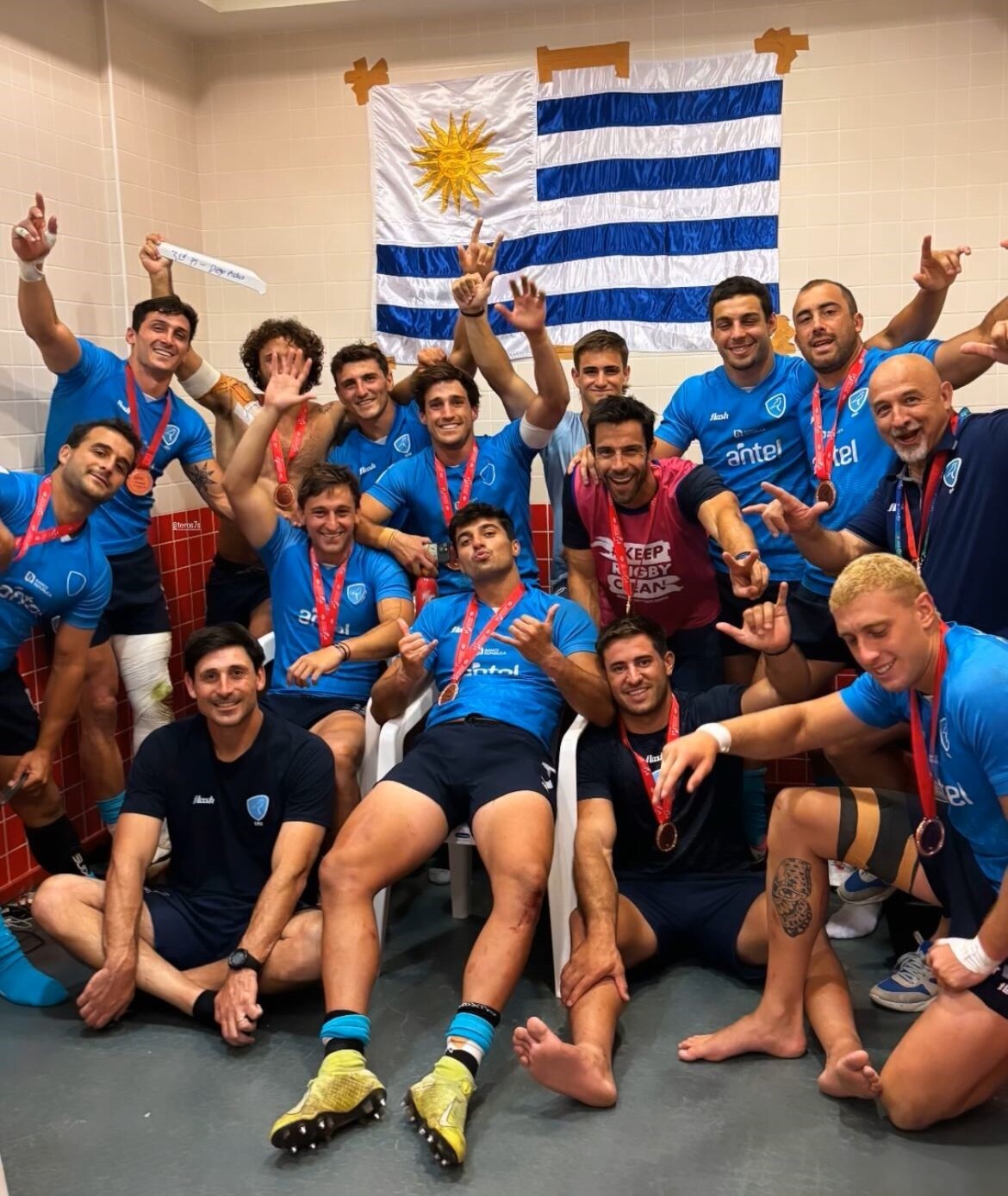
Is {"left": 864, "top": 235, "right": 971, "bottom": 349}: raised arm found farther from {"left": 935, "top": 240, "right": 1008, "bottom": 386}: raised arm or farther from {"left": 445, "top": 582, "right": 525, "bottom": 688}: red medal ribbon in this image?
{"left": 445, "top": 582, "right": 525, "bottom": 688}: red medal ribbon

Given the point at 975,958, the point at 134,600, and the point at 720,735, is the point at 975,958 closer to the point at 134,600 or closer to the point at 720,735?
the point at 720,735

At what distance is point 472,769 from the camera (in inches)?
128

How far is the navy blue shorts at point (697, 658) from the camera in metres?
3.63

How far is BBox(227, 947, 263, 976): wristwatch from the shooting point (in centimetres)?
294

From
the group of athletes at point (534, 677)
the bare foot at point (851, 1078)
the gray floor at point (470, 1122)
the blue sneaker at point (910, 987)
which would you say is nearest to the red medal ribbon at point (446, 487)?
the group of athletes at point (534, 677)

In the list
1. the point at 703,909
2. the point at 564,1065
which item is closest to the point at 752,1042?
the point at 703,909

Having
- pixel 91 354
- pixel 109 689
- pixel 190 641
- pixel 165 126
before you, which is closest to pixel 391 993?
pixel 190 641

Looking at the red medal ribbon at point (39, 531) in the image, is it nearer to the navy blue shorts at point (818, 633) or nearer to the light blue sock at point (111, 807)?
the light blue sock at point (111, 807)

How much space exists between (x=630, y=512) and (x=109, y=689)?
1.92 m

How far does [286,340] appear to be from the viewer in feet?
14.1

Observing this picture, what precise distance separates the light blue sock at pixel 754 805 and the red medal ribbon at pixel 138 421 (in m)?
2.32

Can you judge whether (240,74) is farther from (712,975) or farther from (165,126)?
(712,975)

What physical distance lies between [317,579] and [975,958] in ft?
7.40

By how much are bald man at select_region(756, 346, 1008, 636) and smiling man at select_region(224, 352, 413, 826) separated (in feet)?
4.62
